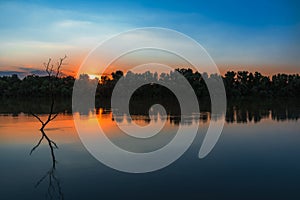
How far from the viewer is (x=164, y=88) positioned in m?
53.2

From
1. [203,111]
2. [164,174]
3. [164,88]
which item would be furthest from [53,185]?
[164,88]

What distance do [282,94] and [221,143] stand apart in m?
47.0

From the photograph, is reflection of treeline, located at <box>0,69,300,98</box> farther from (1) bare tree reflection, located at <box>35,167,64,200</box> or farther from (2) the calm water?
(1) bare tree reflection, located at <box>35,167,64,200</box>

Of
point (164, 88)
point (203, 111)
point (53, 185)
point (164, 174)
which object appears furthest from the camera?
point (164, 88)

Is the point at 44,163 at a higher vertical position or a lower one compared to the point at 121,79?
lower

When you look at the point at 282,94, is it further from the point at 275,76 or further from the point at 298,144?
the point at 298,144

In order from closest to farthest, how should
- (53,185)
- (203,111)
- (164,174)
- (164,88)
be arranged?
1. (53,185)
2. (164,174)
3. (203,111)
4. (164,88)

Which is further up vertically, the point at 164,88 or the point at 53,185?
the point at 164,88

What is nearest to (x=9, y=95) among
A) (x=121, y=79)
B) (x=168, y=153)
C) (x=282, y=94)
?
(x=121, y=79)

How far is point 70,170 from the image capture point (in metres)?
7.05

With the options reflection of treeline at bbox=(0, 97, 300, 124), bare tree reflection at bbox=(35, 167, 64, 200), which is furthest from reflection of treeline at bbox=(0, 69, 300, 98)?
bare tree reflection at bbox=(35, 167, 64, 200)

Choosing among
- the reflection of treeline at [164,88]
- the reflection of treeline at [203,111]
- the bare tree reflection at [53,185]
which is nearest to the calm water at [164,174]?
the bare tree reflection at [53,185]

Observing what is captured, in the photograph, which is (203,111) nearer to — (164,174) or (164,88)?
(164,174)

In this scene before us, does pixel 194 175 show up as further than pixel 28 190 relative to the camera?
Yes
